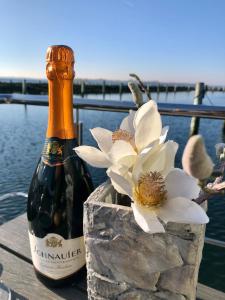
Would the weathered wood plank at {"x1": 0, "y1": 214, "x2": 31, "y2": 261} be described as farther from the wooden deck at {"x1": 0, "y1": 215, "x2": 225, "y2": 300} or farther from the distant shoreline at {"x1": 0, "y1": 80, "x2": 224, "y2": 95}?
the distant shoreline at {"x1": 0, "y1": 80, "x2": 224, "y2": 95}

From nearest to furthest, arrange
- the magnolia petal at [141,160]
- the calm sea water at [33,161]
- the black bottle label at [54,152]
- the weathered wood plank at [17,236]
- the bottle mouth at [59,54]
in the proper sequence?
the magnolia petal at [141,160], the bottle mouth at [59,54], the black bottle label at [54,152], the weathered wood plank at [17,236], the calm sea water at [33,161]

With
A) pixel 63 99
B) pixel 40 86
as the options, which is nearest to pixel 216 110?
pixel 63 99

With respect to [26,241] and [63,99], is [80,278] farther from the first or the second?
[63,99]

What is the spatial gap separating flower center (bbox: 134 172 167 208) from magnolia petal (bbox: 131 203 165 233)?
0.04ft

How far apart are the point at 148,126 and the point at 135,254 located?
18 centimetres

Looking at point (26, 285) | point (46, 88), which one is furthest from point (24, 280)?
point (46, 88)

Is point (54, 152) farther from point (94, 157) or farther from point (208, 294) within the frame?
point (208, 294)

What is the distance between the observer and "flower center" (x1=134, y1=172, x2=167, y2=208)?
1.19 feet

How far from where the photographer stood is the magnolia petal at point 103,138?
16.5 inches

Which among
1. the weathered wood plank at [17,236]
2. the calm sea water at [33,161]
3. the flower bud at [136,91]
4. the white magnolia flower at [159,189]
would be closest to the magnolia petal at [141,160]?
the white magnolia flower at [159,189]

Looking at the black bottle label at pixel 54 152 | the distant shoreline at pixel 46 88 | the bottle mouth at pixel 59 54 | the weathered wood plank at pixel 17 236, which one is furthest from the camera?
the distant shoreline at pixel 46 88

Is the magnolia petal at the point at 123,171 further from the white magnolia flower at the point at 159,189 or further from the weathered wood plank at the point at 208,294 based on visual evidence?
the weathered wood plank at the point at 208,294

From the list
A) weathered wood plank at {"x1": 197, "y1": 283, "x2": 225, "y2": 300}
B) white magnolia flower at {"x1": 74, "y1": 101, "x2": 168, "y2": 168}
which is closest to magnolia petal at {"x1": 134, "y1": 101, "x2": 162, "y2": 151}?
white magnolia flower at {"x1": 74, "y1": 101, "x2": 168, "y2": 168}

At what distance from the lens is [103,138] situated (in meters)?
0.43
